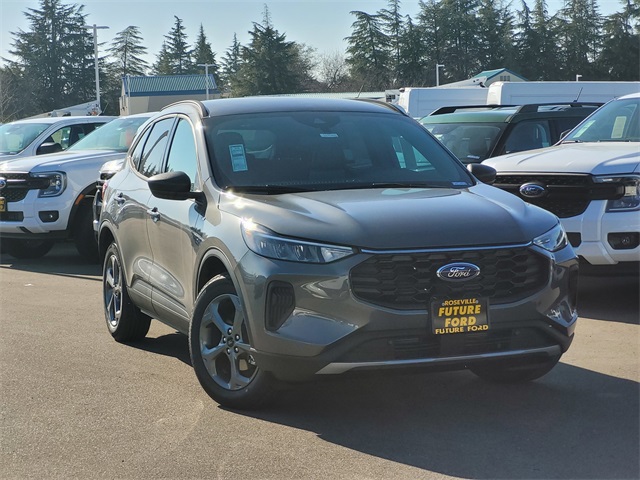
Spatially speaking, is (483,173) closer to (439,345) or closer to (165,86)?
(439,345)

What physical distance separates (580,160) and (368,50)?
92.4m

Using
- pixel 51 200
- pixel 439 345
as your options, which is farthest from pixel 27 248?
pixel 439 345

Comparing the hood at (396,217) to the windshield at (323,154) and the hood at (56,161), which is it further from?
the hood at (56,161)

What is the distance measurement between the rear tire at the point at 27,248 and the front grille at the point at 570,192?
7.58m

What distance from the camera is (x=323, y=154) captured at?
6.06 metres

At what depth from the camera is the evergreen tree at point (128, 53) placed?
128 meters

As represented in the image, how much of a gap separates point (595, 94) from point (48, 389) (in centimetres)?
1992

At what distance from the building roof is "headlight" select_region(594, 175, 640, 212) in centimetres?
8822

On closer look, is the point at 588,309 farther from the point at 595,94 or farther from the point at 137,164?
the point at 595,94

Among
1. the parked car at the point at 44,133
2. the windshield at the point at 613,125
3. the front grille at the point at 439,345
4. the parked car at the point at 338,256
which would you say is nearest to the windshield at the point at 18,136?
the parked car at the point at 44,133

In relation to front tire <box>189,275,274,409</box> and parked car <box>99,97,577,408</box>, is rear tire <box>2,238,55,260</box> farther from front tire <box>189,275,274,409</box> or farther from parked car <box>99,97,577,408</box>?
front tire <box>189,275,274,409</box>

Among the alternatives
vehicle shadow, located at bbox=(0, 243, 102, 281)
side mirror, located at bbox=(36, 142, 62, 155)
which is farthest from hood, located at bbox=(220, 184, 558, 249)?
side mirror, located at bbox=(36, 142, 62, 155)

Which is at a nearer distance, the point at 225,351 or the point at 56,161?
the point at 225,351

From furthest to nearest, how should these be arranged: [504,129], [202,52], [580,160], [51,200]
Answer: [202,52]
[51,200]
[504,129]
[580,160]
